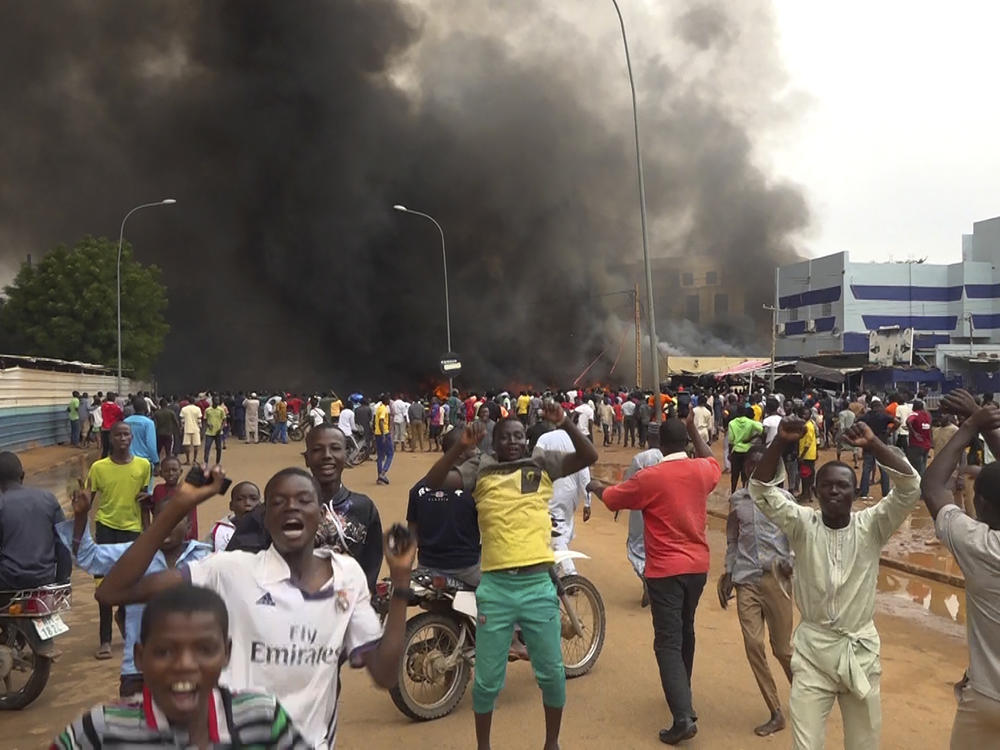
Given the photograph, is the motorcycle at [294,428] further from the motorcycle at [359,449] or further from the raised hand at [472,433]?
the raised hand at [472,433]

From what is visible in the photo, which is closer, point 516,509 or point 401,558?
point 401,558

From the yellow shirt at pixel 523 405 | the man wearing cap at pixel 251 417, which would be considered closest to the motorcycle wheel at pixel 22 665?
the yellow shirt at pixel 523 405

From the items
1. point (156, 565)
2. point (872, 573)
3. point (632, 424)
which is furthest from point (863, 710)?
point (632, 424)

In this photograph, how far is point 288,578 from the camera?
2018mm

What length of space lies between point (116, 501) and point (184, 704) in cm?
425

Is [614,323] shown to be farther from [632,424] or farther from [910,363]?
[632,424]

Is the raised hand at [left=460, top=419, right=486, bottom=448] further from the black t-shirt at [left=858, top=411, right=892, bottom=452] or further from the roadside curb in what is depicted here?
the black t-shirt at [left=858, top=411, right=892, bottom=452]

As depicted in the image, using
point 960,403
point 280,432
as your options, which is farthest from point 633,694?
point 280,432

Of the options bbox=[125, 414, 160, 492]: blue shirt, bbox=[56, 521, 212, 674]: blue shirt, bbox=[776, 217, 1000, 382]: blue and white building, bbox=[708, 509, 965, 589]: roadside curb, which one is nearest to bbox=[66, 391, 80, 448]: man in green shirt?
bbox=[125, 414, 160, 492]: blue shirt

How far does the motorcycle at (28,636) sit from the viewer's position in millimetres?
4273

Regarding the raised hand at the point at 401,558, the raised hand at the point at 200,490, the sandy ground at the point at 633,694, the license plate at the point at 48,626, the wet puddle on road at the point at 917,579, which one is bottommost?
the wet puddle on road at the point at 917,579

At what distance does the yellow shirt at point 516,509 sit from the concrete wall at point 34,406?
1852 cm

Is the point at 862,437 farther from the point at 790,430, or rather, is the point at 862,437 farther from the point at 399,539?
the point at 399,539

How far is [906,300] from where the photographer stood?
143 feet
